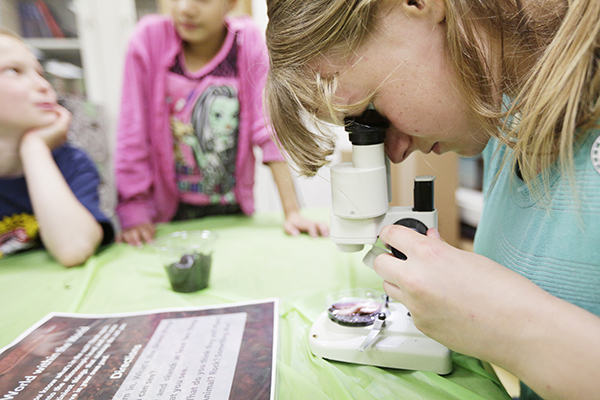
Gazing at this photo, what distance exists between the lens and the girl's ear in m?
0.47

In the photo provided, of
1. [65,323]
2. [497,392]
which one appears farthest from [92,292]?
[497,392]

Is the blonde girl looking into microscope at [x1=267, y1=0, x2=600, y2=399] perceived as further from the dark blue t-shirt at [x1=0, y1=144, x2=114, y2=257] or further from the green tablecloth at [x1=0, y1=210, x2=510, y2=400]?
the dark blue t-shirt at [x1=0, y1=144, x2=114, y2=257]

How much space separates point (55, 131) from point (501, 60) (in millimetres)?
1015

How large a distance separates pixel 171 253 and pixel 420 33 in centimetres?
58

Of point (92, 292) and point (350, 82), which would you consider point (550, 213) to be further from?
point (92, 292)

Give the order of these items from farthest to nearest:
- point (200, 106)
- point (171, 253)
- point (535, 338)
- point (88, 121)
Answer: point (88, 121), point (200, 106), point (171, 253), point (535, 338)

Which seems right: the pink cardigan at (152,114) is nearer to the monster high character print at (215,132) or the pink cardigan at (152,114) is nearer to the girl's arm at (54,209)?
the monster high character print at (215,132)

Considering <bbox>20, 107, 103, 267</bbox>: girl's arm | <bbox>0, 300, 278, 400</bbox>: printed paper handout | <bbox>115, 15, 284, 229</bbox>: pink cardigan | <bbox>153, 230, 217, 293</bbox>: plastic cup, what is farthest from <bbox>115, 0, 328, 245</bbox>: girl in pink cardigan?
<bbox>0, 300, 278, 400</bbox>: printed paper handout

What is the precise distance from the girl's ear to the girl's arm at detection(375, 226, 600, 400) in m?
0.26

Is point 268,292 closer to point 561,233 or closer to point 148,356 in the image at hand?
point 148,356

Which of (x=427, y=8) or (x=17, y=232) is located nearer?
(x=427, y=8)

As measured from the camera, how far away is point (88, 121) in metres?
1.82

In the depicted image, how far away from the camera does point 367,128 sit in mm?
543

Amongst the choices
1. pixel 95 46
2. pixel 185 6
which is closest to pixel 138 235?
pixel 185 6
